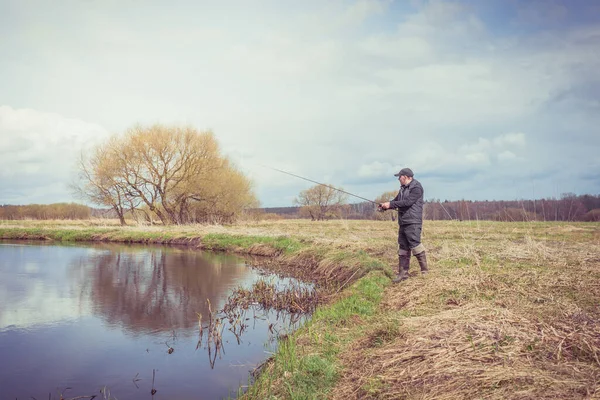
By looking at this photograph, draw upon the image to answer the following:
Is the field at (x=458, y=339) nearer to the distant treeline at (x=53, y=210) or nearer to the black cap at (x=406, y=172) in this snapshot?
the black cap at (x=406, y=172)

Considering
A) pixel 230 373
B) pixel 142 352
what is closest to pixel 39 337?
pixel 142 352

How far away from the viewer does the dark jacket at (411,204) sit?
26.8ft

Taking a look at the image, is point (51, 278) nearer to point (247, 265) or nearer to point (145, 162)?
point (247, 265)

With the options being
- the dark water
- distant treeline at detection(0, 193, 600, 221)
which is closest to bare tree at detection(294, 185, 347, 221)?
distant treeline at detection(0, 193, 600, 221)

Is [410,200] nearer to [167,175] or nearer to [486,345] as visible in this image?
[486,345]

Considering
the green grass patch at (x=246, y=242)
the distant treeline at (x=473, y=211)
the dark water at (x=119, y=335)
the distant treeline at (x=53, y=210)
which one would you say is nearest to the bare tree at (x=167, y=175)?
the distant treeline at (x=473, y=211)

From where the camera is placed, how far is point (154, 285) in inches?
468

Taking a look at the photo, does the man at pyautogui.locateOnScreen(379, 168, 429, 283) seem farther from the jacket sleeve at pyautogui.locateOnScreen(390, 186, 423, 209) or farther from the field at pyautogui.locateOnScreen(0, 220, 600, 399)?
the field at pyautogui.locateOnScreen(0, 220, 600, 399)

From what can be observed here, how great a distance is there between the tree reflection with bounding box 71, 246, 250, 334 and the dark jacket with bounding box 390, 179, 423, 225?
471 cm

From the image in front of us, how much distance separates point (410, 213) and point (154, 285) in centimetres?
788

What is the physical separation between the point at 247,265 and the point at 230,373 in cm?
1014

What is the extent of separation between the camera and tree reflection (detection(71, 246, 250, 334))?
8.39m

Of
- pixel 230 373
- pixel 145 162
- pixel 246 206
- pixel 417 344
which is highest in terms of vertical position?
pixel 145 162

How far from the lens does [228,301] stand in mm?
9633
